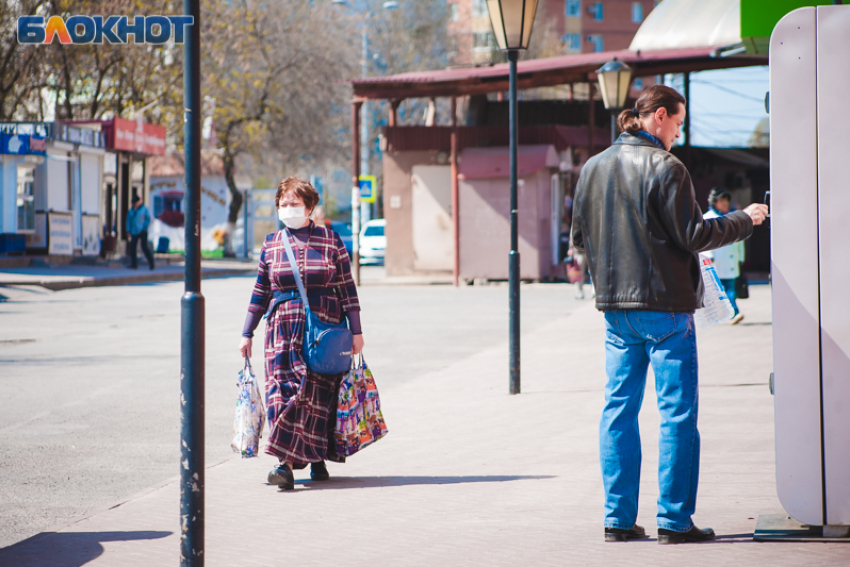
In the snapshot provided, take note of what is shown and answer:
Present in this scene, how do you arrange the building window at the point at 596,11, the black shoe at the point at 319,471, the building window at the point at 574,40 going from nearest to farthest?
the black shoe at the point at 319,471 < the building window at the point at 596,11 < the building window at the point at 574,40

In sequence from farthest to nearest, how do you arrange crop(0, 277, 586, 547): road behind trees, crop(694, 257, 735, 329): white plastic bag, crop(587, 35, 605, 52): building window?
crop(587, 35, 605, 52): building window < crop(0, 277, 586, 547): road behind trees < crop(694, 257, 735, 329): white plastic bag

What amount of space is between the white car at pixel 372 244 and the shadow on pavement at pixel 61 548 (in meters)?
33.8

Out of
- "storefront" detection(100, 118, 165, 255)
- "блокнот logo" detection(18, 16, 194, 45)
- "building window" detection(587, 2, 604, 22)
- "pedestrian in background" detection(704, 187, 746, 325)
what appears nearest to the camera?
"блокнот logo" detection(18, 16, 194, 45)

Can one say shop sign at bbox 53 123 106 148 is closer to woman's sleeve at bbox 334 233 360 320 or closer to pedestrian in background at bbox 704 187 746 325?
pedestrian in background at bbox 704 187 746 325

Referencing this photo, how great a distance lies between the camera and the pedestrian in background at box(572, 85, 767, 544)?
14.9 ft

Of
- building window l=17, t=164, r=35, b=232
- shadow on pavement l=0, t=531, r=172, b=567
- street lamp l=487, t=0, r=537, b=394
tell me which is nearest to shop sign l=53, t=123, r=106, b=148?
building window l=17, t=164, r=35, b=232


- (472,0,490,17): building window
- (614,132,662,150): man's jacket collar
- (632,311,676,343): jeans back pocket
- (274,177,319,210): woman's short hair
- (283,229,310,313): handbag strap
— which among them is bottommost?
(632,311,676,343): jeans back pocket

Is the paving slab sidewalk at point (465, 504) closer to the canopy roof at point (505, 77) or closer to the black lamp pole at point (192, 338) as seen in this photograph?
the black lamp pole at point (192, 338)

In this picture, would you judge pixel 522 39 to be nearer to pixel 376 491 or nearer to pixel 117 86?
pixel 376 491

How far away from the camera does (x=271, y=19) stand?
4291cm

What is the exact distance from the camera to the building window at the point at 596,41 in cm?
8939

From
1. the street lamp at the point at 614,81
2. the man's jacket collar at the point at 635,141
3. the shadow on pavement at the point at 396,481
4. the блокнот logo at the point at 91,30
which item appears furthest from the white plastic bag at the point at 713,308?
the street lamp at the point at 614,81

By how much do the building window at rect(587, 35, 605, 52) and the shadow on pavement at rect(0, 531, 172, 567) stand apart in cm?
8705

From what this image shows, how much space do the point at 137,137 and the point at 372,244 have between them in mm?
8303
